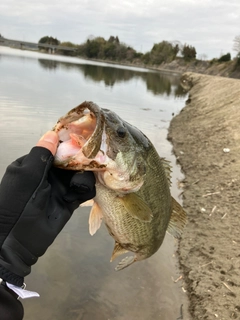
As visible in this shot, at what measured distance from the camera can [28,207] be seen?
5.99ft

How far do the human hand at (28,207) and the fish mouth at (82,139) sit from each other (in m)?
0.07

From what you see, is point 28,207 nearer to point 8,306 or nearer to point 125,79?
point 8,306

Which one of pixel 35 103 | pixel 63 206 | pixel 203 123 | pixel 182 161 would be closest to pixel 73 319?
pixel 63 206

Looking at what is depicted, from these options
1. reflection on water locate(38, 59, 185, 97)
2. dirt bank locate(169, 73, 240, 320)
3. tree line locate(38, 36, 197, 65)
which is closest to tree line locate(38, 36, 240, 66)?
tree line locate(38, 36, 197, 65)

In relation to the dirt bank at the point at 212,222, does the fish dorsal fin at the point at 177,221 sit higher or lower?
higher

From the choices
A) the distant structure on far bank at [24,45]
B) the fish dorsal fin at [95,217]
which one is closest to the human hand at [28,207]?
the fish dorsal fin at [95,217]

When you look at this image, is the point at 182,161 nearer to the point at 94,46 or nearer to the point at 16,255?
the point at 16,255

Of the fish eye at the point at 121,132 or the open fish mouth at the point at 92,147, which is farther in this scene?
the fish eye at the point at 121,132

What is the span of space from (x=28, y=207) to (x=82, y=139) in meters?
0.52

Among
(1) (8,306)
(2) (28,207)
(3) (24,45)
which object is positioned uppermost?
(3) (24,45)

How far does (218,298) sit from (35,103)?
1349 cm

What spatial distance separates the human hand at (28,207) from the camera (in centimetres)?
179

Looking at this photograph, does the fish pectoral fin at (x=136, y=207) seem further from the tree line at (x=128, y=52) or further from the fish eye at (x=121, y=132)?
the tree line at (x=128, y=52)

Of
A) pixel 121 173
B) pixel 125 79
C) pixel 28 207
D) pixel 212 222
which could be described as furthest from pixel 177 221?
pixel 125 79
